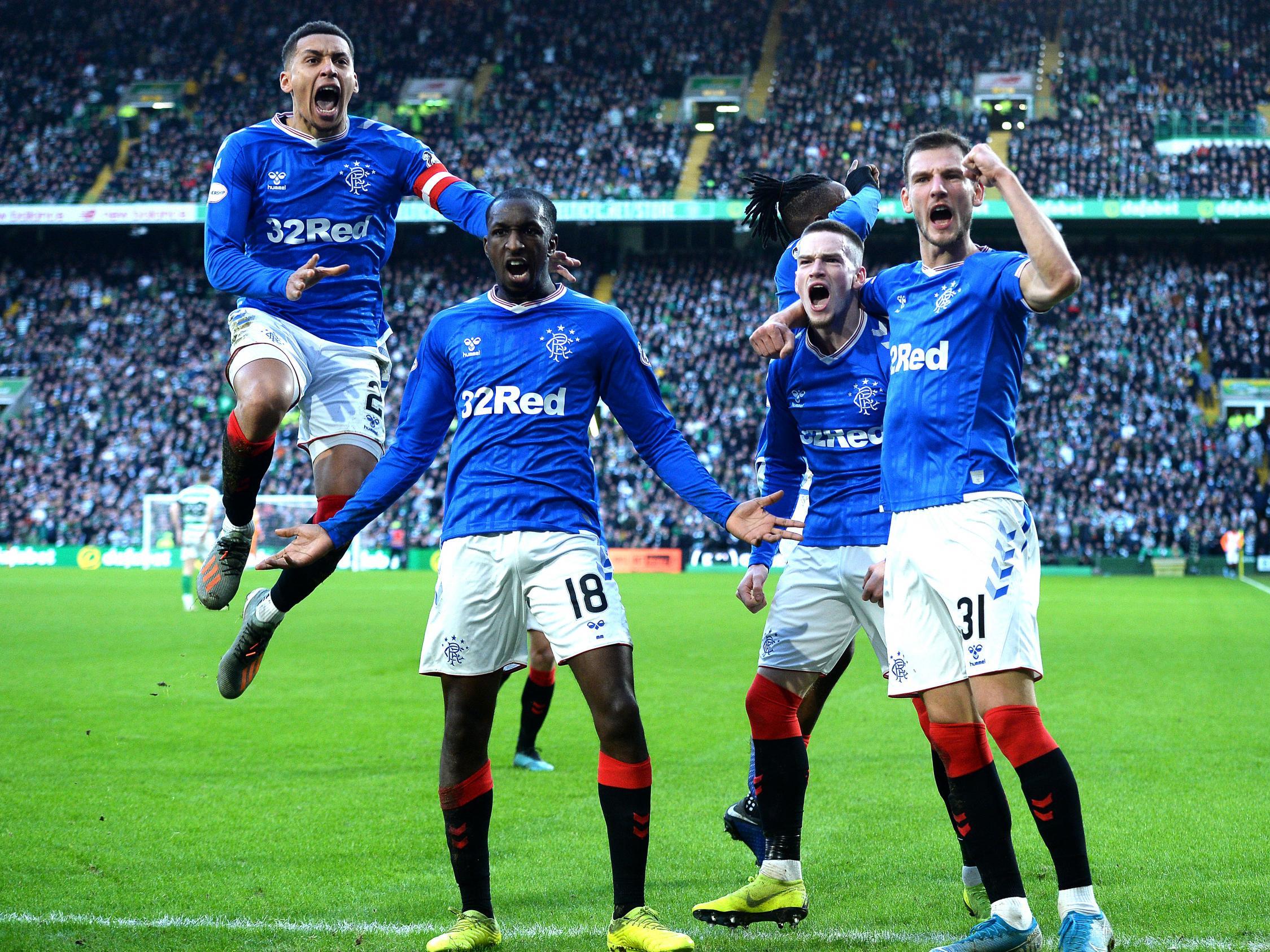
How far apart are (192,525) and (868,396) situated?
23018 mm

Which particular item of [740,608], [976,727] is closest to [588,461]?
[976,727]

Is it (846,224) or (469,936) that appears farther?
(846,224)

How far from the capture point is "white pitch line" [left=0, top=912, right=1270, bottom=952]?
4.64m

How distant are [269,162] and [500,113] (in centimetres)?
3517

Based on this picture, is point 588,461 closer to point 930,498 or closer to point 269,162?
point 930,498

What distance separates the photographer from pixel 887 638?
446 centimetres

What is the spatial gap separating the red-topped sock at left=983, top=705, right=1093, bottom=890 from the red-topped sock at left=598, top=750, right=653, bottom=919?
1.23 metres

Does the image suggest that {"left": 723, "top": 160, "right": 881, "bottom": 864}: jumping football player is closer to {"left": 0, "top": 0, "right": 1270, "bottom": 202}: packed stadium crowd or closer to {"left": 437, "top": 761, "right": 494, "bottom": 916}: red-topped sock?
{"left": 437, "top": 761, "right": 494, "bottom": 916}: red-topped sock

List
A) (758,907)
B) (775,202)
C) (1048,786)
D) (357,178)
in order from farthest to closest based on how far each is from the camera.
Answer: (775,202) < (357,178) < (758,907) < (1048,786)

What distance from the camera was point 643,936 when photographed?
4.36 m

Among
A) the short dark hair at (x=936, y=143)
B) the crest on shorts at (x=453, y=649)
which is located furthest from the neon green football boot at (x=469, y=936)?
the short dark hair at (x=936, y=143)

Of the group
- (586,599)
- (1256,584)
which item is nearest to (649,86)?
(1256,584)

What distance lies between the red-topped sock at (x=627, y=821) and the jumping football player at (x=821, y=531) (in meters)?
0.68

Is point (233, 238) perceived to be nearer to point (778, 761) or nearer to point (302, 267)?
point (302, 267)
